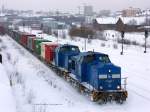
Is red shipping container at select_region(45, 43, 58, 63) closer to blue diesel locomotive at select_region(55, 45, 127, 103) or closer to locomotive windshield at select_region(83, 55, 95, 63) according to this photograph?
blue diesel locomotive at select_region(55, 45, 127, 103)

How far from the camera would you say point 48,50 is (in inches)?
1209

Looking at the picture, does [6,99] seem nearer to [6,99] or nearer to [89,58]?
[6,99]

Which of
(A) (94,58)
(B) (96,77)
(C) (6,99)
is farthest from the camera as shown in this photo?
(A) (94,58)

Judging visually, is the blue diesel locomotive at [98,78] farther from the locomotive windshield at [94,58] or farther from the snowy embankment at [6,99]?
the snowy embankment at [6,99]

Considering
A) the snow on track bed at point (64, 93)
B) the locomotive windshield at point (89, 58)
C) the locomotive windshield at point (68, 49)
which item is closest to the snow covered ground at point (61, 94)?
the snow on track bed at point (64, 93)

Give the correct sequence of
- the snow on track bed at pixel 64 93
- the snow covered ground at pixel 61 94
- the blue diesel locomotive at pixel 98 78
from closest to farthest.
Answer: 1. the snow covered ground at pixel 61 94
2. the snow on track bed at pixel 64 93
3. the blue diesel locomotive at pixel 98 78

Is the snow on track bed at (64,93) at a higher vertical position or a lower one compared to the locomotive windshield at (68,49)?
lower

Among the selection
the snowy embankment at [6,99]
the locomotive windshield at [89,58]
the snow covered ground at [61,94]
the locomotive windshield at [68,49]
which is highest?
the locomotive windshield at [89,58]

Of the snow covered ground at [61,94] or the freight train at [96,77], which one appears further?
the freight train at [96,77]

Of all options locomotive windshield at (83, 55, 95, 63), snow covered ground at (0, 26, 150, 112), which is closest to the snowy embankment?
snow covered ground at (0, 26, 150, 112)

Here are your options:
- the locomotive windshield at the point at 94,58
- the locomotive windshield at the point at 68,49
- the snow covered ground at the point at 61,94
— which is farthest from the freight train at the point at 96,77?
the locomotive windshield at the point at 68,49

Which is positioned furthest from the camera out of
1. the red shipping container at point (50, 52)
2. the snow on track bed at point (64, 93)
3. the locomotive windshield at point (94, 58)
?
the red shipping container at point (50, 52)

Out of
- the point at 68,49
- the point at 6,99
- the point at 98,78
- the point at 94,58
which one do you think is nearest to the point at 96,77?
the point at 98,78

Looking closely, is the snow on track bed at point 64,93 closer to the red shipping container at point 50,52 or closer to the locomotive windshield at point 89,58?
the red shipping container at point 50,52
